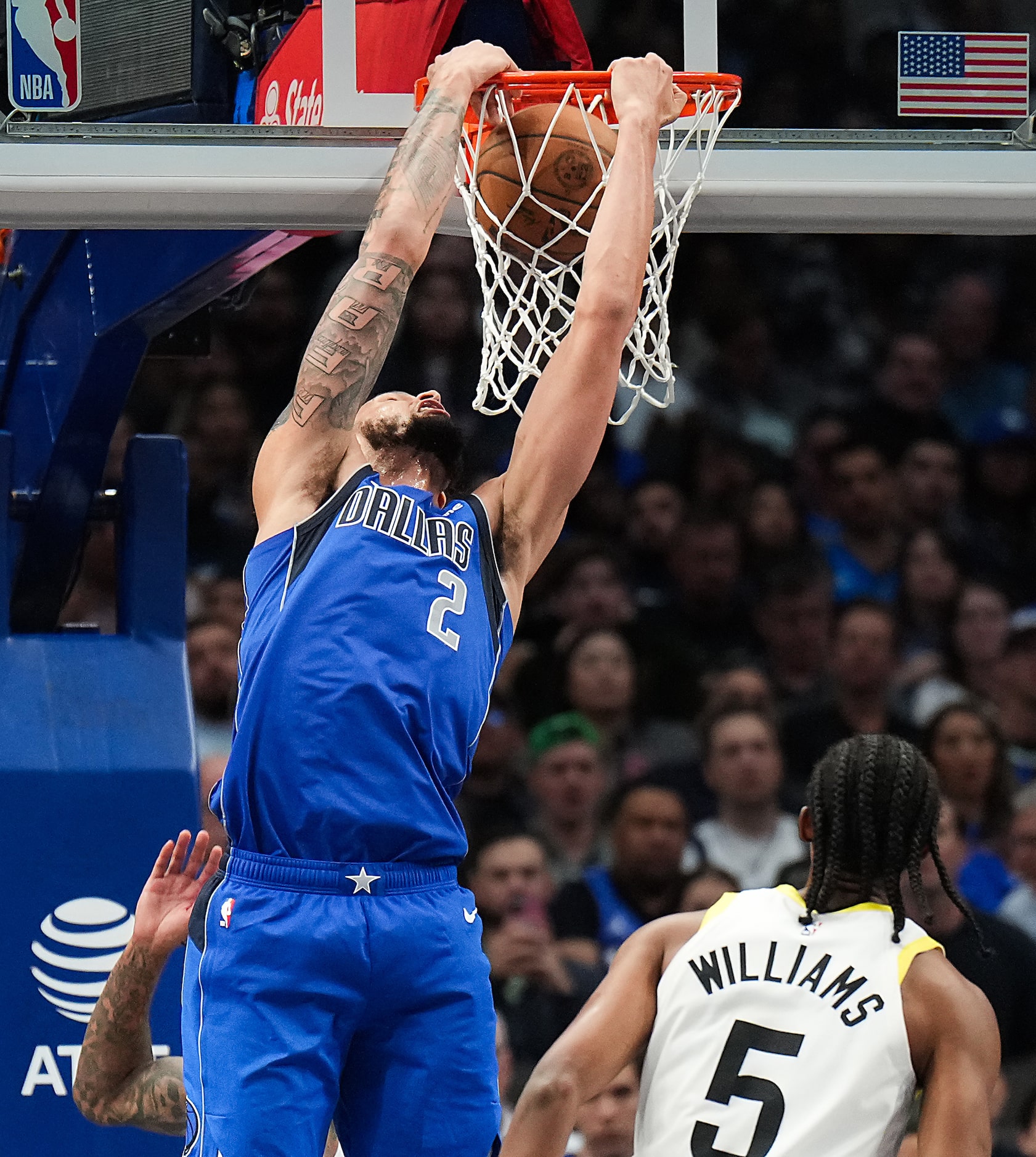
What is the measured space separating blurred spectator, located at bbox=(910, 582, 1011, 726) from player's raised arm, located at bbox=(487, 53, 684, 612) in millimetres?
3934

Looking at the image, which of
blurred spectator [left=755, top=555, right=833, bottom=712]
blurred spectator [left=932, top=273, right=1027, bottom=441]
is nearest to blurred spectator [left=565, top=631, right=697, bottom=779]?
blurred spectator [left=755, top=555, right=833, bottom=712]

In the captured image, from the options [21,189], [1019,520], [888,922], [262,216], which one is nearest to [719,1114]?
[888,922]

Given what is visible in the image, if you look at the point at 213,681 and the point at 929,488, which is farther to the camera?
the point at 929,488

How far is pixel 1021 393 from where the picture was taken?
6.98m

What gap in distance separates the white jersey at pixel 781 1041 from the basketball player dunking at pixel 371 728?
1.21ft

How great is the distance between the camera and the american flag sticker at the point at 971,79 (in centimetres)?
337

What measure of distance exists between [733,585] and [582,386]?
3.89 m

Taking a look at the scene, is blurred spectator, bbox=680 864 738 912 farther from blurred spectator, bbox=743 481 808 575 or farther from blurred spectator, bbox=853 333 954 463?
blurred spectator, bbox=853 333 954 463

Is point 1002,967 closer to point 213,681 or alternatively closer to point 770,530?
point 770,530

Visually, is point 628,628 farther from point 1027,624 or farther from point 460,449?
point 460,449

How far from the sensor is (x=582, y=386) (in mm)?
2572

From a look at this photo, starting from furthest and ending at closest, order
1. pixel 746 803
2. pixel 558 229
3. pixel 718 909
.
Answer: pixel 746 803
pixel 558 229
pixel 718 909

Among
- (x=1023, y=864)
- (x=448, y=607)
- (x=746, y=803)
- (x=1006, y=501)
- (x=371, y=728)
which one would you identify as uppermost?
(x=448, y=607)

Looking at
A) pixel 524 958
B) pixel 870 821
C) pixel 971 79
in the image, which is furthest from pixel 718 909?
pixel 524 958
